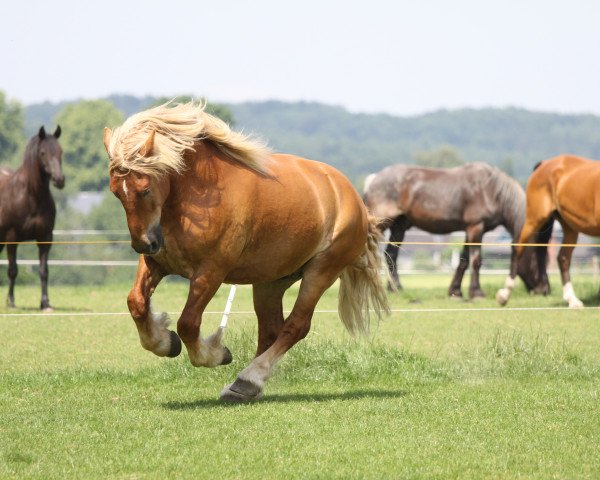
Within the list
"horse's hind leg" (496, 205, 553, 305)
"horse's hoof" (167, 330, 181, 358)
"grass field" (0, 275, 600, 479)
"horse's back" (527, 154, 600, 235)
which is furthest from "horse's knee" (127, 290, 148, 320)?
"horse's hind leg" (496, 205, 553, 305)

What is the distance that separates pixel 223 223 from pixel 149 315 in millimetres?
786

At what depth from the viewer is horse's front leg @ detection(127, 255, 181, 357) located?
23.3ft

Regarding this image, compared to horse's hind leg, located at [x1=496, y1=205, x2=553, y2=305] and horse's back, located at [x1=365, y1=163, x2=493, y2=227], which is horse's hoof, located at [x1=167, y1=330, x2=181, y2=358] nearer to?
horse's hind leg, located at [x1=496, y1=205, x2=553, y2=305]

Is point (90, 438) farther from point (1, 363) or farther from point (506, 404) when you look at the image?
point (1, 363)

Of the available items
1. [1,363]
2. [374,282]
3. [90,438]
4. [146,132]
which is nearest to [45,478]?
[90,438]

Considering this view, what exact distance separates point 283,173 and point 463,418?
213 cm

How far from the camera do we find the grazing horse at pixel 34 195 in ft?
51.3

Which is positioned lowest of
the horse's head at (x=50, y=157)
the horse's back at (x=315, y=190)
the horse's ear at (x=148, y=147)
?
the horse's head at (x=50, y=157)

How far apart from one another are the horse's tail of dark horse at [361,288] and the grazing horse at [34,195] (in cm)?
797

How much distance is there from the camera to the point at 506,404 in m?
7.47

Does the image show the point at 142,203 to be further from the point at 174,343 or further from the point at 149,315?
the point at 174,343

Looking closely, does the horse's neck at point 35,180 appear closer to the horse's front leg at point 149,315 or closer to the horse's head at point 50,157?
the horse's head at point 50,157

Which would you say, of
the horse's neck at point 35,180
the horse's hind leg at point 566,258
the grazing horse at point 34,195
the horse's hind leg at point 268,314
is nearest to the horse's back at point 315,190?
the horse's hind leg at point 268,314

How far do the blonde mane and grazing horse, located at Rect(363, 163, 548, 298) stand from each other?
11501 mm
